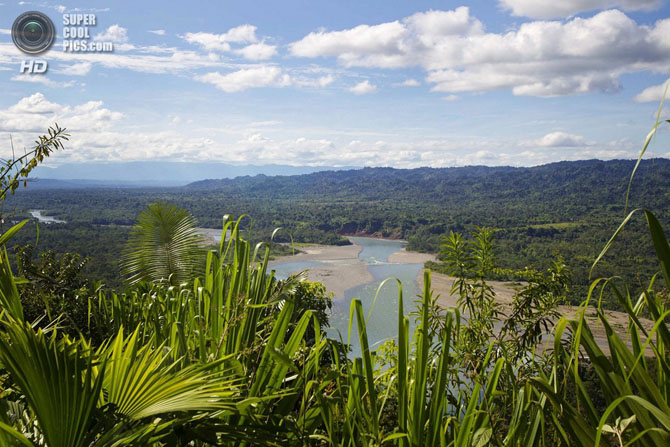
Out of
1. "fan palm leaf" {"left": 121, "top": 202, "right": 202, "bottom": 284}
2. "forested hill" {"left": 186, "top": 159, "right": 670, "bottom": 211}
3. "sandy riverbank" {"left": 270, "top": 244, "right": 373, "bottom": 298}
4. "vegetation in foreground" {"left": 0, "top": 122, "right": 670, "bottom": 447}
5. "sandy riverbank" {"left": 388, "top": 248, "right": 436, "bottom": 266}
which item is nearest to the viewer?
"vegetation in foreground" {"left": 0, "top": 122, "right": 670, "bottom": 447}

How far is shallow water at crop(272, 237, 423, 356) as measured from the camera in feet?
53.4

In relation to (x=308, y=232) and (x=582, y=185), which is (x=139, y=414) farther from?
(x=582, y=185)

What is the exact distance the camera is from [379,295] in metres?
18.1

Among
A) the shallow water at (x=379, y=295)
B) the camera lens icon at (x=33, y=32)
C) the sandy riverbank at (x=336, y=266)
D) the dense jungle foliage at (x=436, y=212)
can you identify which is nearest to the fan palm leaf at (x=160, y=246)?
the dense jungle foliage at (x=436, y=212)

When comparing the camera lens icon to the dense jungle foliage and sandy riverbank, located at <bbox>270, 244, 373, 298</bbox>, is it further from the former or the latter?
sandy riverbank, located at <bbox>270, 244, 373, 298</bbox>

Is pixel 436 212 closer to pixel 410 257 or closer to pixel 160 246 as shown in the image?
pixel 410 257

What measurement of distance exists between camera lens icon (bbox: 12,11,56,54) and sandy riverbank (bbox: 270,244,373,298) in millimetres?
17486

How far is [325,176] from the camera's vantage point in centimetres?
15275

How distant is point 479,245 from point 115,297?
4.56 ft

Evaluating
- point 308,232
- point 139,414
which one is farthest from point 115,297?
point 308,232

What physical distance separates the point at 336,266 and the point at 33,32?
2722 cm

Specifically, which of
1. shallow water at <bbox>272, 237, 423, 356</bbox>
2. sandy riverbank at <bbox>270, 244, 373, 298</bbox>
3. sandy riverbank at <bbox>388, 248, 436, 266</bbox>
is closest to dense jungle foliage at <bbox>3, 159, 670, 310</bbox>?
sandy riverbank at <bbox>388, 248, 436, 266</bbox>

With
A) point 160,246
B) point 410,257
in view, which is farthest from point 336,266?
point 160,246

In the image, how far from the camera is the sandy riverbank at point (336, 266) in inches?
984
